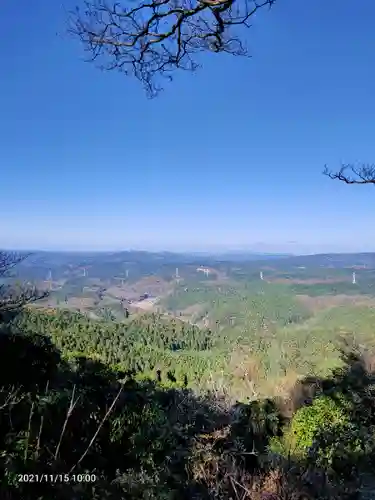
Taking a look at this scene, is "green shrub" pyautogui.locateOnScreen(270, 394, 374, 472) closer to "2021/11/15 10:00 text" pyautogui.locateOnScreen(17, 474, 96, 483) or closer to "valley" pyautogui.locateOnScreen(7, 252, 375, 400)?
"2021/11/15 10:00 text" pyautogui.locateOnScreen(17, 474, 96, 483)

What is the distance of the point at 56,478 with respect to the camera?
2609mm

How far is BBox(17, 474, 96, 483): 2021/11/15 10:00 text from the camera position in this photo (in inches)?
99.6

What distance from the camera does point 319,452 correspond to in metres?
5.11

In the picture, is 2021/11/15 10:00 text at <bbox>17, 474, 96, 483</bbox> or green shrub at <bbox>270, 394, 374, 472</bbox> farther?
green shrub at <bbox>270, 394, 374, 472</bbox>

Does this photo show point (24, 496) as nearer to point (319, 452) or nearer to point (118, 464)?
point (118, 464)

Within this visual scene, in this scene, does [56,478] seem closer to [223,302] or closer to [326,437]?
[326,437]

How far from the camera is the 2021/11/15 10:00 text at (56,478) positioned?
99.6 inches

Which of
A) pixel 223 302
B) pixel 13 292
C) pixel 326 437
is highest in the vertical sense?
pixel 13 292

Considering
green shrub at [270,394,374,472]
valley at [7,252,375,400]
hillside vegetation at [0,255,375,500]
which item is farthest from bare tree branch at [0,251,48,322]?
valley at [7,252,375,400]

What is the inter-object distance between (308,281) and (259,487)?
138551mm

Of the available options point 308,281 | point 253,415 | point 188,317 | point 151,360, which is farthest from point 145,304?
point 253,415
